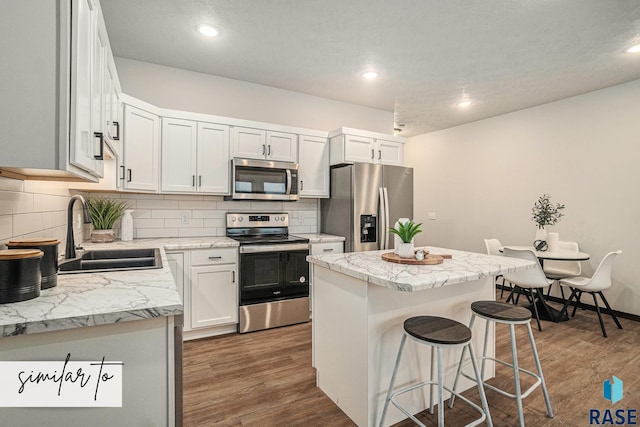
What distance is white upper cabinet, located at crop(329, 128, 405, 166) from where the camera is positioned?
380cm

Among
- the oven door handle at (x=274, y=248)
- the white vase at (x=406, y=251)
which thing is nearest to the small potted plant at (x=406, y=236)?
the white vase at (x=406, y=251)

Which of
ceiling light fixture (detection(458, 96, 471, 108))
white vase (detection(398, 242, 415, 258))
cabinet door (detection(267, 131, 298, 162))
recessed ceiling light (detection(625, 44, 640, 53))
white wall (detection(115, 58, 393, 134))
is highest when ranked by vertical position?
ceiling light fixture (detection(458, 96, 471, 108))

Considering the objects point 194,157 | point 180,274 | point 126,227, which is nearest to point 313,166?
point 194,157

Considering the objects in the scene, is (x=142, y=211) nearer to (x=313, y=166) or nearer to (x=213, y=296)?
(x=213, y=296)

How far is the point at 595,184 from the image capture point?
3.88m

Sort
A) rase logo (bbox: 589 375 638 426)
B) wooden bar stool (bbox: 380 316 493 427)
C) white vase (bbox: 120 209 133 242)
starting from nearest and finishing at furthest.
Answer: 1. wooden bar stool (bbox: 380 316 493 427)
2. rase logo (bbox: 589 375 638 426)
3. white vase (bbox: 120 209 133 242)

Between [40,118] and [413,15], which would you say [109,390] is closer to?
[40,118]

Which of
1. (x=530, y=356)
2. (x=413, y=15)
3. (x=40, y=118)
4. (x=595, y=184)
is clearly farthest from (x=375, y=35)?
(x=595, y=184)

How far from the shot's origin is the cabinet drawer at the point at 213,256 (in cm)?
295

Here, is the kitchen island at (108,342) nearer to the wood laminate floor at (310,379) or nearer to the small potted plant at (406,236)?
the wood laminate floor at (310,379)

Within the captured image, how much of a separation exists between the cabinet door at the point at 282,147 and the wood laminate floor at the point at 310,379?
1878 millimetres

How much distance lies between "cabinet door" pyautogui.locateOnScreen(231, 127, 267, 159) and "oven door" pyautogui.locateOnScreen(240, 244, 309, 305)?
1.05 metres

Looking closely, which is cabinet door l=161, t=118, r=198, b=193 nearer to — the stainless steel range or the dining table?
the stainless steel range

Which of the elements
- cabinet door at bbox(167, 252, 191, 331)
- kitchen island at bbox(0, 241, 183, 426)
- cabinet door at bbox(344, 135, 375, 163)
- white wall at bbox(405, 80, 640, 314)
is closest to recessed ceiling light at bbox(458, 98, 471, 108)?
white wall at bbox(405, 80, 640, 314)
